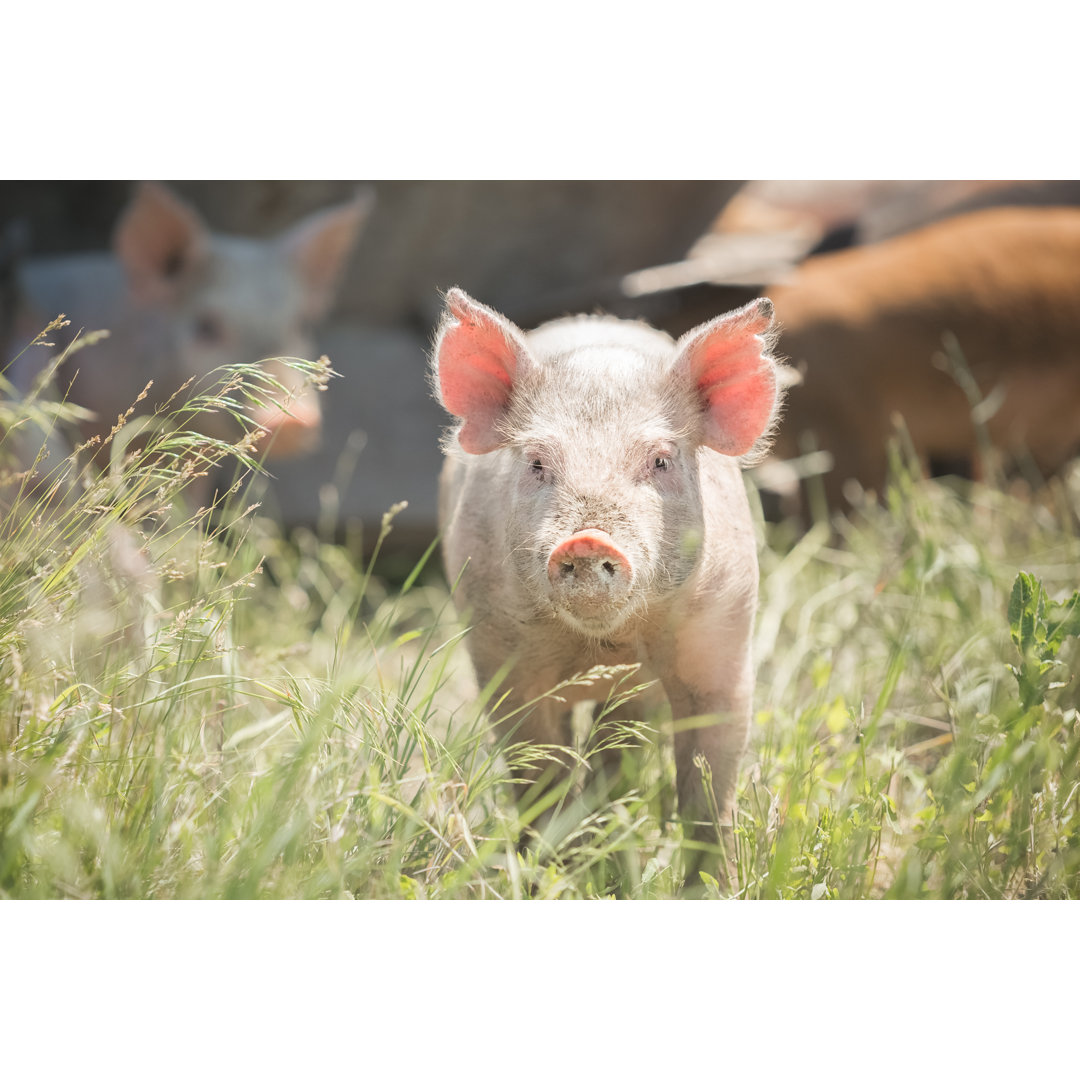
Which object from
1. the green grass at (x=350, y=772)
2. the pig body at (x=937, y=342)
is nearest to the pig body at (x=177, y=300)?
the green grass at (x=350, y=772)

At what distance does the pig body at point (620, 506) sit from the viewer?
2.18 meters

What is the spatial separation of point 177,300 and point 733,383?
8.36 feet

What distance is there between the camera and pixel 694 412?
94.0 inches

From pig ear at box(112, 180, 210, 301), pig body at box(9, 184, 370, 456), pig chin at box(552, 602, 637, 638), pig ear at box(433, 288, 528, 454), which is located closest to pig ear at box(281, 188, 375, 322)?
pig body at box(9, 184, 370, 456)

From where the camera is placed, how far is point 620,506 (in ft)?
6.97

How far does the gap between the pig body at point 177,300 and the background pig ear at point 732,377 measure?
1760 millimetres

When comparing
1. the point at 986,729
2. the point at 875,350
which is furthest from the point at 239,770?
the point at 875,350

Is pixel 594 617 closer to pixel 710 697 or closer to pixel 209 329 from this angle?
pixel 710 697

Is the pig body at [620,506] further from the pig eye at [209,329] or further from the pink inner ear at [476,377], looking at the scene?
the pig eye at [209,329]

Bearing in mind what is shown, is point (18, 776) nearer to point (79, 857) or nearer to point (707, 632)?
point (79, 857)

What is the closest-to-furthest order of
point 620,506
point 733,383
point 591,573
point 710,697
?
point 591,573, point 620,506, point 733,383, point 710,697

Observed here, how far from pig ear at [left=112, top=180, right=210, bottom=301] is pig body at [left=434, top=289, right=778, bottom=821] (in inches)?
79.4

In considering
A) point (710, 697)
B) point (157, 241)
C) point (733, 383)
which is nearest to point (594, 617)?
point (710, 697)
